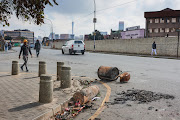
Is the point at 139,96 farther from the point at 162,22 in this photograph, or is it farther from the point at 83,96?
the point at 162,22

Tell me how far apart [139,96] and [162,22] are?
218 ft

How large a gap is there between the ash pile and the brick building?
63325 millimetres

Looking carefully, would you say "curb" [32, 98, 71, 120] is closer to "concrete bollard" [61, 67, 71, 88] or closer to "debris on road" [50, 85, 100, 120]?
"debris on road" [50, 85, 100, 120]

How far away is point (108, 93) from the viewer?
18.8ft

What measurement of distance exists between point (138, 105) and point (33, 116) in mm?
2511

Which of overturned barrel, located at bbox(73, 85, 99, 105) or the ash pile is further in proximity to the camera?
the ash pile

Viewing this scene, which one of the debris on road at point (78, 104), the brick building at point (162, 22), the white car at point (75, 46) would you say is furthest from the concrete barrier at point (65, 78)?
the brick building at point (162, 22)

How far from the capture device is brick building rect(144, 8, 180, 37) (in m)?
63.3

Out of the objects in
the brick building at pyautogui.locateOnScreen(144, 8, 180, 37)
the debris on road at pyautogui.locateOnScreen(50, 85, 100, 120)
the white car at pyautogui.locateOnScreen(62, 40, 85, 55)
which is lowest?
the debris on road at pyautogui.locateOnScreen(50, 85, 100, 120)

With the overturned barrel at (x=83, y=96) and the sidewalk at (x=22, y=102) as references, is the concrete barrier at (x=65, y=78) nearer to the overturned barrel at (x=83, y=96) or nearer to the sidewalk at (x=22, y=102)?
the sidewalk at (x=22, y=102)

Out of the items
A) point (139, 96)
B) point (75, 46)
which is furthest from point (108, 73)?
point (75, 46)

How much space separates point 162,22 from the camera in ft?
215

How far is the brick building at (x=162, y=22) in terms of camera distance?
2493 inches

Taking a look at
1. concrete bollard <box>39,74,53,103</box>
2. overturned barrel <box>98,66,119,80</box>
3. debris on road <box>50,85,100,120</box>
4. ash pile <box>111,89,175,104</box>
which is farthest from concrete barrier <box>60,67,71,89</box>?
overturned barrel <box>98,66,119,80</box>
